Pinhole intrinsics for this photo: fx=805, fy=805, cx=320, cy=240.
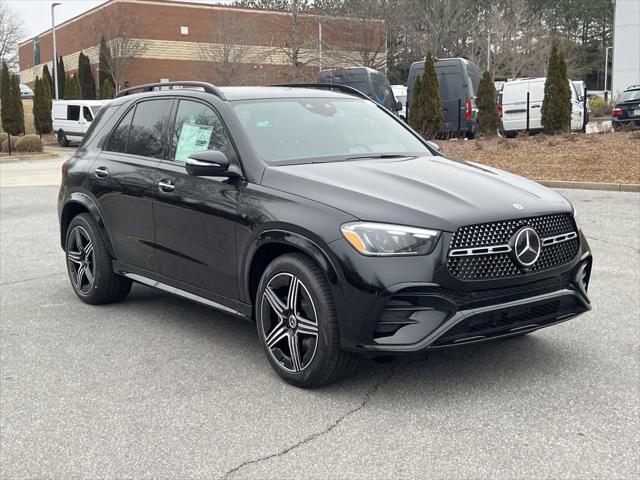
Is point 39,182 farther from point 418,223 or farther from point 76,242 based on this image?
point 418,223

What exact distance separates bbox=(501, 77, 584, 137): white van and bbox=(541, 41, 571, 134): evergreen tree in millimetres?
3172

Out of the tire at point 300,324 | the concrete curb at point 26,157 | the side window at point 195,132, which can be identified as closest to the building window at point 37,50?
the concrete curb at point 26,157

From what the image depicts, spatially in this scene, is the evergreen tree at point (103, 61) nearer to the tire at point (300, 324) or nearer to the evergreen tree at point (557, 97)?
the evergreen tree at point (557, 97)

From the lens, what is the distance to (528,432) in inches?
150

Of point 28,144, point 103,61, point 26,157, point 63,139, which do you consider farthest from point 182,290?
point 103,61

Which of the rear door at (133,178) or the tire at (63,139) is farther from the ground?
the rear door at (133,178)

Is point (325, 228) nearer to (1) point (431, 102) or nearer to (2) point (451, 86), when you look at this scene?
(1) point (431, 102)

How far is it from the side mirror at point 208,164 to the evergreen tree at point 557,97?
60.1 ft

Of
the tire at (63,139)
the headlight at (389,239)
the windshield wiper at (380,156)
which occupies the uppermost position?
the windshield wiper at (380,156)

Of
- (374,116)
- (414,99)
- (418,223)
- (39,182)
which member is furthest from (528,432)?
(414,99)

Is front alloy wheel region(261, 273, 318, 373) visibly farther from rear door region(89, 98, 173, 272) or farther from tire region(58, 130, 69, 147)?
tire region(58, 130, 69, 147)

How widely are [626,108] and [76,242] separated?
2160 centimetres

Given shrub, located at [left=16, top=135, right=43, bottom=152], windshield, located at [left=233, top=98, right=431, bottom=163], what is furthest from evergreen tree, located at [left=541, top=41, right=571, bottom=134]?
shrub, located at [left=16, top=135, right=43, bottom=152]

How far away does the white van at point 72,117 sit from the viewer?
3634 centimetres
